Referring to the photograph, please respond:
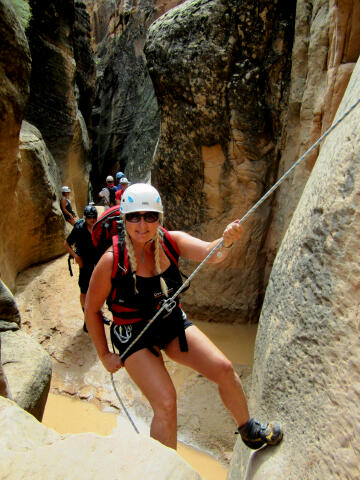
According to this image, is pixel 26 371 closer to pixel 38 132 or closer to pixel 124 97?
pixel 38 132

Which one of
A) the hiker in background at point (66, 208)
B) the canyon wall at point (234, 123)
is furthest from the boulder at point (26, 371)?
the hiker in background at point (66, 208)

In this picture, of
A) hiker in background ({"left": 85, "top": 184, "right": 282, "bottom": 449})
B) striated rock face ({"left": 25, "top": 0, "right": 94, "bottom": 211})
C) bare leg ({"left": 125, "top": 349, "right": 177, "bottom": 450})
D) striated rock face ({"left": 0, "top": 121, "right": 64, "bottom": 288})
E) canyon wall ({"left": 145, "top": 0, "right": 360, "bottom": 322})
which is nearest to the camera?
bare leg ({"left": 125, "top": 349, "right": 177, "bottom": 450})

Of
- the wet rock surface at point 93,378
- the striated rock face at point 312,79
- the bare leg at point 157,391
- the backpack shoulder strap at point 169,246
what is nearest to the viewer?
the bare leg at point 157,391

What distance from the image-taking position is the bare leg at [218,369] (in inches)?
79.1

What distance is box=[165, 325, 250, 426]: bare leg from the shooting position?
6.59 feet

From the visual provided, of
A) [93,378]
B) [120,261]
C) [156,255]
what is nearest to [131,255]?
[120,261]

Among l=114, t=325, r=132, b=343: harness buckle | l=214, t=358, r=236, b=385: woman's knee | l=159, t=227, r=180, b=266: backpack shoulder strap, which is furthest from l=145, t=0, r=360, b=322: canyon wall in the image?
l=114, t=325, r=132, b=343: harness buckle

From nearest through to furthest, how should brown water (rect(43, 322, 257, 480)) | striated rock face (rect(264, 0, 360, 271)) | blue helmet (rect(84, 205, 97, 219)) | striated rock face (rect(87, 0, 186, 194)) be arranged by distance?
1. striated rock face (rect(264, 0, 360, 271))
2. brown water (rect(43, 322, 257, 480))
3. blue helmet (rect(84, 205, 97, 219))
4. striated rock face (rect(87, 0, 186, 194))

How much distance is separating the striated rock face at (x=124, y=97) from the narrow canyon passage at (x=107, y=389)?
6.69 meters

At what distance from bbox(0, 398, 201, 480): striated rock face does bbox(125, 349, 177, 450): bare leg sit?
0.57 m

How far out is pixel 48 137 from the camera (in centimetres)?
901

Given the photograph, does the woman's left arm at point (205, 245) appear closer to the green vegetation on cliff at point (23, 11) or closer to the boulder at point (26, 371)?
the boulder at point (26, 371)

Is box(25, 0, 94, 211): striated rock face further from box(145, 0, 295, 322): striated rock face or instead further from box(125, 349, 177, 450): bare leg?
box(125, 349, 177, 450): bare leg

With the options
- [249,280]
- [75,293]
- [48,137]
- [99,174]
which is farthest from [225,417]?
[99,174]
